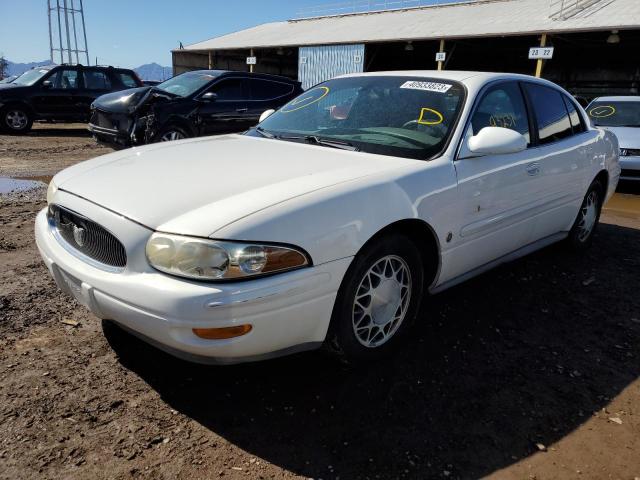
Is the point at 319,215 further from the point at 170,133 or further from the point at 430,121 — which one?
the point at 170,133

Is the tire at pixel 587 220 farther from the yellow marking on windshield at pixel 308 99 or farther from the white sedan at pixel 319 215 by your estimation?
the yellow marking on windshield at pixel 308 99

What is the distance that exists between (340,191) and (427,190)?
595 millimetres

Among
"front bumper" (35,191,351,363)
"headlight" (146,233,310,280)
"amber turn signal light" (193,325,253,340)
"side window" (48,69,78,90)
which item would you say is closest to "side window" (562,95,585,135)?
"front bumper" (35,191,351,363)

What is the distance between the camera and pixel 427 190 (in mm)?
2797

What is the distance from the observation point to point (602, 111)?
978 cm

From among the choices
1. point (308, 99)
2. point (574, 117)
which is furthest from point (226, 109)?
point (574, 117)

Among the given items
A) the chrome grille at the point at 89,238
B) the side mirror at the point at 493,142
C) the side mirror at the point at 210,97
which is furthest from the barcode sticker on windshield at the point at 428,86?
the side mirror at the point at 210,97

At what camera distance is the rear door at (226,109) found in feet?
29.5

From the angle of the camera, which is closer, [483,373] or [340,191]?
[340,191]

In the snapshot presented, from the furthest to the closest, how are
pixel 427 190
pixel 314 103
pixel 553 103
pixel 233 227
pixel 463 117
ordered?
pixel 553 103 < pixel 314 103 < pixel 463 117 < pixel 427 190 < pixel 233 227

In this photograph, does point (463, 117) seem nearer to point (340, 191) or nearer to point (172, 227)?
point (340, 191)

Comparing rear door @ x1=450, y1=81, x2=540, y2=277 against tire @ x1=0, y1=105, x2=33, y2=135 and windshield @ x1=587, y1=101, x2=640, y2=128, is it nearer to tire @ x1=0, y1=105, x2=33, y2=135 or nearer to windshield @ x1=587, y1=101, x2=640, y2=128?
windshield @ x1=587, y1=101, x2=640, y2=128

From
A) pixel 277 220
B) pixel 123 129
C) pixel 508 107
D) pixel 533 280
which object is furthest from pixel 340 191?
pixel 123 129

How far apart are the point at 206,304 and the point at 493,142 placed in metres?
1.93
